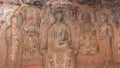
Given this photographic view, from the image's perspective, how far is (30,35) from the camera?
8562mm

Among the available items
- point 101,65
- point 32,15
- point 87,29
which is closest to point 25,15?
point 32,15

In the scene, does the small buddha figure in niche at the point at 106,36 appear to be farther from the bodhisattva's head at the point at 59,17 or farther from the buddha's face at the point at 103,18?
the bodhisattva's head at the point at 59,17

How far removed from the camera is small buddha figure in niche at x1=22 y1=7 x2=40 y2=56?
27.8ft

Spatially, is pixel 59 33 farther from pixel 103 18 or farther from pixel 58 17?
pixel 103 18

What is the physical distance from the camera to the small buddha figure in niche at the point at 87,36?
840 centimetres

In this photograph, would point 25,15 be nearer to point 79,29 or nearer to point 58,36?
point 58,36

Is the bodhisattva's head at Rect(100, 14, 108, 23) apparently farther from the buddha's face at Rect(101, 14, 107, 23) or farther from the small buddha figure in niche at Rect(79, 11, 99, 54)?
the small buddha figure in niche at Rect(79, 11, 99, 54)

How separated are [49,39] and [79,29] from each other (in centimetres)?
108

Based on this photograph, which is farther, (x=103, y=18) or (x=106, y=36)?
(x=103, y=18)

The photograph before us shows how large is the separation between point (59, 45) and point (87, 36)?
3.29 ft

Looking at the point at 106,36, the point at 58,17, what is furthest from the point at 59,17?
the point at 106,36

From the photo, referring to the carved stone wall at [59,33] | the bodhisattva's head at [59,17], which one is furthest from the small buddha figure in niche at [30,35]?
the bodhisattva's head at [59,17]

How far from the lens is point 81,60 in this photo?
834cm

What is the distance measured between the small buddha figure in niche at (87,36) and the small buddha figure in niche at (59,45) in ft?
1.45
